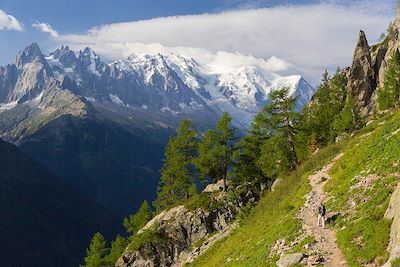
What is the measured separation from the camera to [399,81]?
340ft

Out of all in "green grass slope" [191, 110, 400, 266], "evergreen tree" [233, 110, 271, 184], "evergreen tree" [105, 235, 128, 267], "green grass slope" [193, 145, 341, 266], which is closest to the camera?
"green grass slope" [191, 110, 400, 266]

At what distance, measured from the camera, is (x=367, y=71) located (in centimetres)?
12600

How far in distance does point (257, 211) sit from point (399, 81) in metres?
63.3

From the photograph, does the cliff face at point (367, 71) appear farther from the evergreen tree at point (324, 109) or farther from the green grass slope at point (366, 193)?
the green grass slope at point (366, 193)

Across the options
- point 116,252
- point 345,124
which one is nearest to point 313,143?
point 345,124

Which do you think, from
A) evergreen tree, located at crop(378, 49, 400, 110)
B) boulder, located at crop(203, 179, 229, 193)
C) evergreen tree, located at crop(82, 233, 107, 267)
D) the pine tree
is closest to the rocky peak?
evergreen tree, located at crop(378, 49, 400, 110)

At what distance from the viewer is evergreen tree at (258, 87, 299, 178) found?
70.1m

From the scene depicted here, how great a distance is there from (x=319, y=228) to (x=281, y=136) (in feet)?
122

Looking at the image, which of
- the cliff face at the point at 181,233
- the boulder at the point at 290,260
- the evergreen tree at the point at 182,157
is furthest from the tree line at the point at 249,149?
the boulder at the point at 290,260

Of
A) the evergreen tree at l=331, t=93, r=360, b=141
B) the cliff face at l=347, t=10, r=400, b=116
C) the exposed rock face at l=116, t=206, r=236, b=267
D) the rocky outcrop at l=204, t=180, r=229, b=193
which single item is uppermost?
the cliff face at l=347, t=10, r=400, b=116

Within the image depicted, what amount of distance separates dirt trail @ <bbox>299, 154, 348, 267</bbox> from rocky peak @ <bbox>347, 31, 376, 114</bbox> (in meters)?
75.7

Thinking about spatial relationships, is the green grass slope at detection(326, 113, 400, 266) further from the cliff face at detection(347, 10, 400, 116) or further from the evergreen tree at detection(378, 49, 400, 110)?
the cliff face at detection(347, 10, 400, 116)

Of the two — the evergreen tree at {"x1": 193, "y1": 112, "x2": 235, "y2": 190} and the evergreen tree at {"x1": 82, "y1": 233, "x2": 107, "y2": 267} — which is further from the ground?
the evergreen tree at {"x1": 193, "y1": 112, "x2": 235, "y2": 190}

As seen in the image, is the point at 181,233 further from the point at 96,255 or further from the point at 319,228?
the point at 319,228
